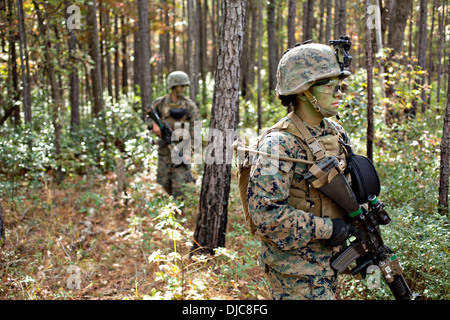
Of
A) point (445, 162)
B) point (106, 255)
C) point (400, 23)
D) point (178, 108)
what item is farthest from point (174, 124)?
point (400, 23)

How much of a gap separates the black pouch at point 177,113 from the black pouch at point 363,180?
4706 millimetres

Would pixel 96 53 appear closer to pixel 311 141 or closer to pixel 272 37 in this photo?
pixel 272 37

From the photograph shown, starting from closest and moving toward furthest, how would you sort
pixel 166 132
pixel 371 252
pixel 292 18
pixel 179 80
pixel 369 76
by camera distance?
pixel 371 252 → pixel 369 76 → pixel 179 80 → pixel 166 132 → pixel 292 18

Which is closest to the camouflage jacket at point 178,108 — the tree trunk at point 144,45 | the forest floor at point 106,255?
the forest floor at point 106,255

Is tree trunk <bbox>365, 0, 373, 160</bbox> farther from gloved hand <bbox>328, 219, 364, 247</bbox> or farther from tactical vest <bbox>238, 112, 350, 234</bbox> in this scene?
gloved hand <bbox>328, 219, 364, 247</bbox>

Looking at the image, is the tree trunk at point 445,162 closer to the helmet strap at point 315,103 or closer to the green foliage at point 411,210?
the green foliage at point 411,210

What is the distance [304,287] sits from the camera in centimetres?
235

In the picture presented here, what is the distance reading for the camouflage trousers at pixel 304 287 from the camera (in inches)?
91.7

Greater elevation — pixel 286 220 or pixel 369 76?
pixel 369 76

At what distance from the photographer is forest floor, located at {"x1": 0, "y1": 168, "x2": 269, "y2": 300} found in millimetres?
3926

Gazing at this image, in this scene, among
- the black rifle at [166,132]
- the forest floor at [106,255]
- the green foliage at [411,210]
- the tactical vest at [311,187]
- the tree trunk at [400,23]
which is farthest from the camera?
the tree trunk at [400,23]

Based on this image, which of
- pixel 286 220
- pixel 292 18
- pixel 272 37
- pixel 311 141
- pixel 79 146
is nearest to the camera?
pixel 286 220

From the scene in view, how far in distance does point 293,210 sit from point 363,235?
0.52 meters
